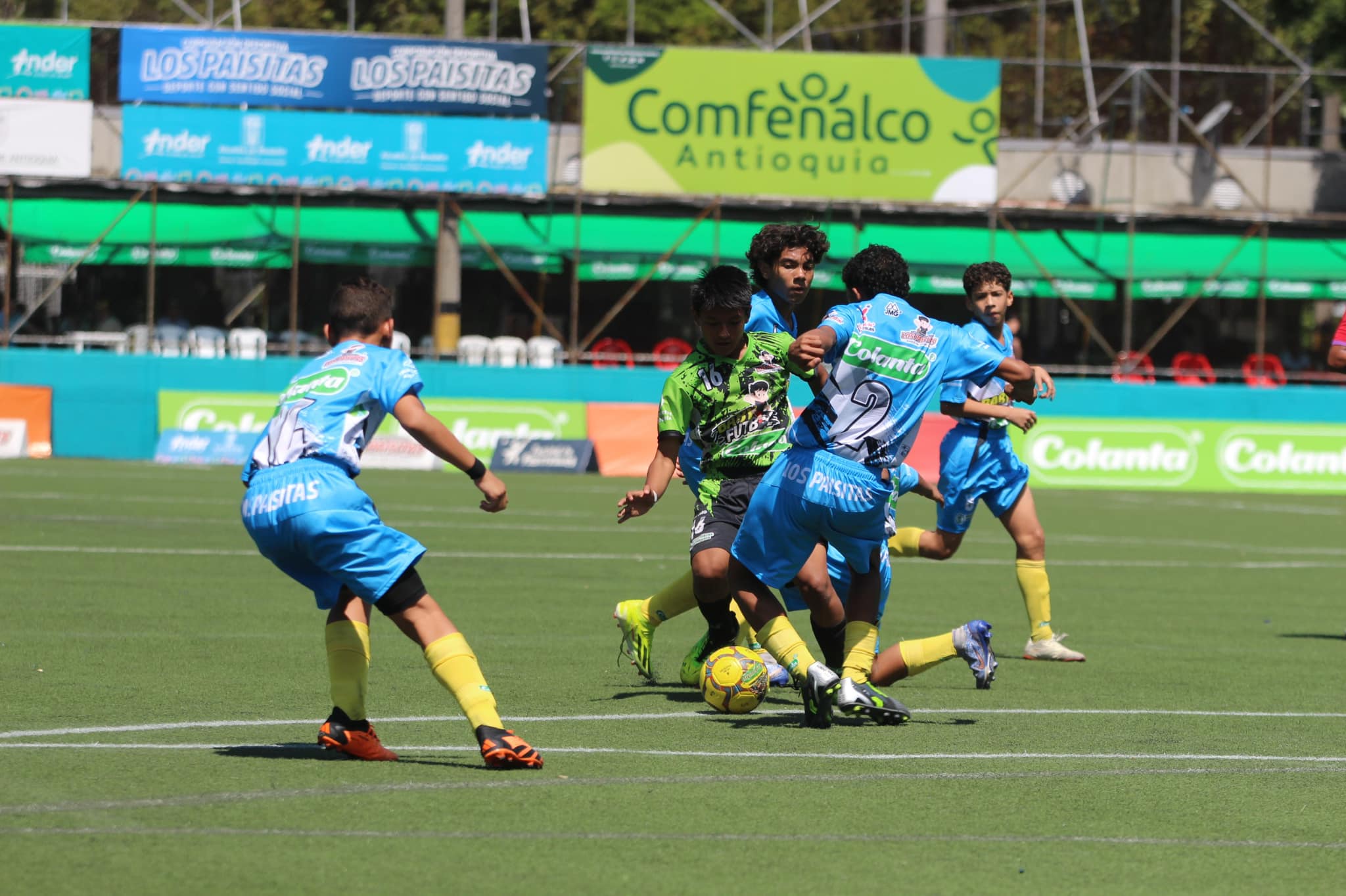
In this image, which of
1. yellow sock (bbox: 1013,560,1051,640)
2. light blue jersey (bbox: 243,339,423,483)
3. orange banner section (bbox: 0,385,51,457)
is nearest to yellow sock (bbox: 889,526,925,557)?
yellow sock (bbox: 1013,560,1051,640)

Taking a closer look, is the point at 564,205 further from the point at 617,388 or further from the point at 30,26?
the point at 30,26

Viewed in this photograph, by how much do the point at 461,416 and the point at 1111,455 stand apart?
9007 millimetres

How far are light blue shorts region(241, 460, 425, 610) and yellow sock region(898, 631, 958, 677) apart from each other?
2.77 meters

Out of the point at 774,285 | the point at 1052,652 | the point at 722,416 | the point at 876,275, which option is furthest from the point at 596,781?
the point at 1052,652

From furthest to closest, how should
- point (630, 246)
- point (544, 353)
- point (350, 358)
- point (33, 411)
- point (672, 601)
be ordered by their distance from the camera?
point (630, 246) → point (544, 353) → point (33, 411) → point (672, 601) → point (350, 358)

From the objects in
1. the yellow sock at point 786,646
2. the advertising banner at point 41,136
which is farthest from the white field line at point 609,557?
the advertising banner at point 41,136

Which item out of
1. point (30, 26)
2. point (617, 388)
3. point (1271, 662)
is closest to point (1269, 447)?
point (617, 388)

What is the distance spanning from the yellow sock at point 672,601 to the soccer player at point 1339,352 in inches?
164

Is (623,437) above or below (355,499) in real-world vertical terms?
below

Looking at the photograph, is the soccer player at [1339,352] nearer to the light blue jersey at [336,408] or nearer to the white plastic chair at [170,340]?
the light blue jersey at [336,408]

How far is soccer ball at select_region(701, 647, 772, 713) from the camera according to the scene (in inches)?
321

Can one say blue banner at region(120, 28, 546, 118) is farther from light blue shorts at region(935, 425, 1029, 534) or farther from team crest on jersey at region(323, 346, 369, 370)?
team crest on jersey at region(323, 346, 369, 370)

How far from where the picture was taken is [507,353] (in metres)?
32.9

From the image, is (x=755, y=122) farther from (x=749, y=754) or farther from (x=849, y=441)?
(x=749, y=754)
